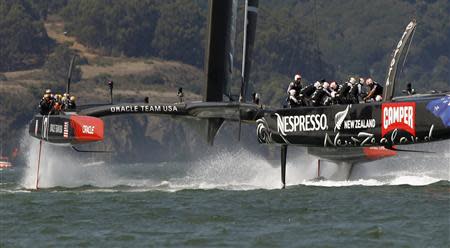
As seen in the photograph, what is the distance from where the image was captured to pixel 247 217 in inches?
627

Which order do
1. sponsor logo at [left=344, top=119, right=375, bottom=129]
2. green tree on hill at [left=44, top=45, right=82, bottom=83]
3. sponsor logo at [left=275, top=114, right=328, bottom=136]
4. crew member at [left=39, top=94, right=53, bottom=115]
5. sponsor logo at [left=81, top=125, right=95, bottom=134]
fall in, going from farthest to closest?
green tree on hill at [left=44, top=45, right=82, bottom=83]
crew member at [left=39, top=94, right=53, bottom=115]
sponsor logo at [left=81, top=125, right=95, bottom=134]
sponsor logo at [left=275, top=114, right=328, bottom=136]
sponsor logo at [left=344, top=119, right=375, bottom=129]

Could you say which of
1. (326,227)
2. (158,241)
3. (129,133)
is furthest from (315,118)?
(129,133)

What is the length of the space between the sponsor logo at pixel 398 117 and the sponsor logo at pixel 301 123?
125cm

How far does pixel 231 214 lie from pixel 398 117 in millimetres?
3548

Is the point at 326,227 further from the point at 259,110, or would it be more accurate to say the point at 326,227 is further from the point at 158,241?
the point at 259,110

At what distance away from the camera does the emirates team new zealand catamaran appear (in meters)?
18.4

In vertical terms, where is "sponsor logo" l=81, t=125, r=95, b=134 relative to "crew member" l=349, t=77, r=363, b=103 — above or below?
below

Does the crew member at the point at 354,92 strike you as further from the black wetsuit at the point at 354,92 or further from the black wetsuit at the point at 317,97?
the black wetsuit at the point at 317,97

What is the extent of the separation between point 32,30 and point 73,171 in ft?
255

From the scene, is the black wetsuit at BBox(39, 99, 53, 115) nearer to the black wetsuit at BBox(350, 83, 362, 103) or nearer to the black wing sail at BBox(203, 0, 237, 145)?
the black wing sail at BBox(203, 0, 237, 145)

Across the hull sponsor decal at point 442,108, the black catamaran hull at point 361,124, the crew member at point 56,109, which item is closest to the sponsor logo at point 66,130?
the crew member at point 56,109

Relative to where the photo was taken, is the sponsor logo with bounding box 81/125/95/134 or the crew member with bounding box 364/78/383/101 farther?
the sponsor logo with bounding box 81/125/95/134

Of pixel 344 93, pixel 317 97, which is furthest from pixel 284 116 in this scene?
pixel 344 93

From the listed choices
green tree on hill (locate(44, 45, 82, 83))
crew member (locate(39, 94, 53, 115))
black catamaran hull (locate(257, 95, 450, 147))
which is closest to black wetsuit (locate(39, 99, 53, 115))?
crew member (locate(39, 94, 53, 115))
